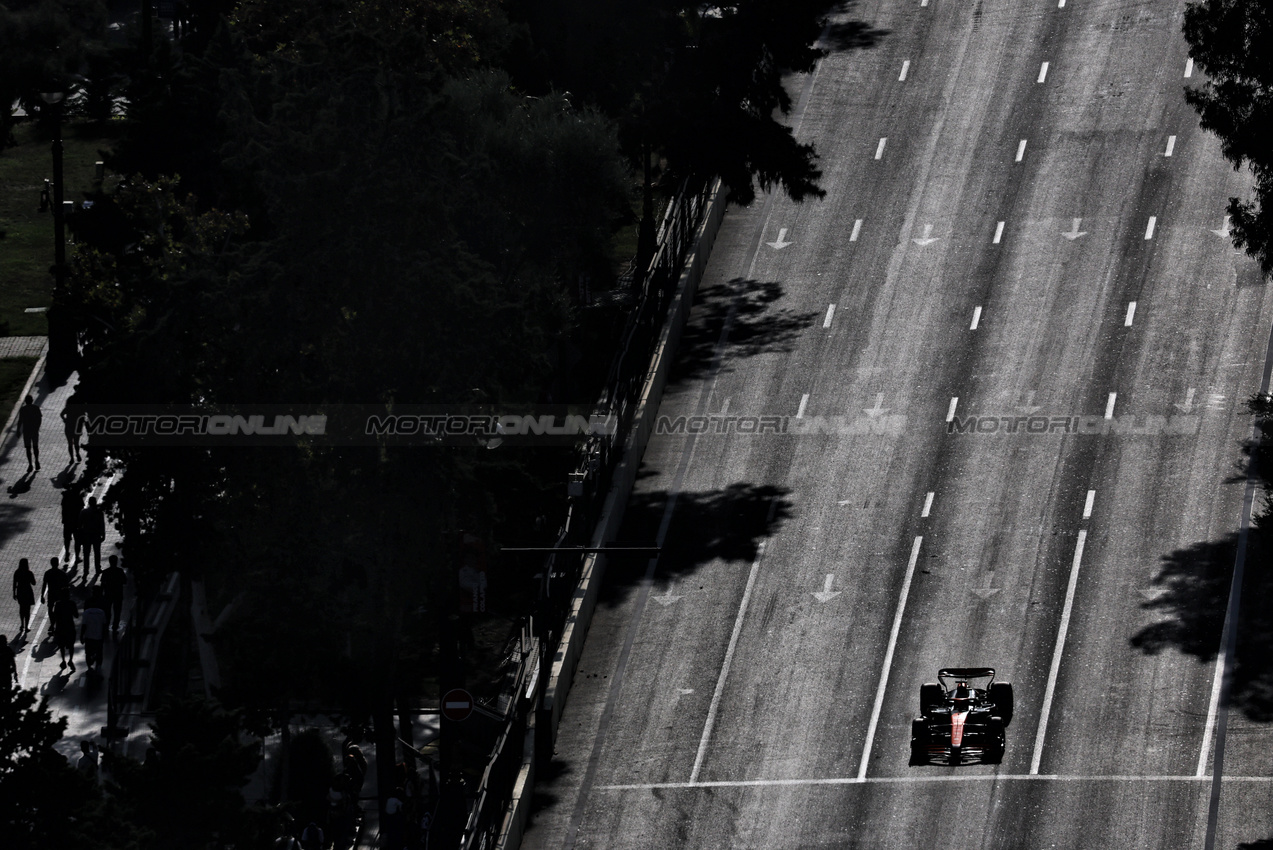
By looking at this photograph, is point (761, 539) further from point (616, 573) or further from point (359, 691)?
point (359, 691)

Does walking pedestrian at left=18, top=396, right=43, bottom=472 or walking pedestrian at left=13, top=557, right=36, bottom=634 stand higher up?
walking pedestrian at left=18, top=396, right=43, bottom=472

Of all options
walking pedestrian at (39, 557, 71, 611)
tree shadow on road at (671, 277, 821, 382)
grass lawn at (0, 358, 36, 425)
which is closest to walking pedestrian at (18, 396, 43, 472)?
grass lawn at (0, 358, 36, 425)

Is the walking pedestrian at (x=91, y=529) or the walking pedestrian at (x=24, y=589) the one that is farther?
the walking pedestrian at (x=91, y=529)

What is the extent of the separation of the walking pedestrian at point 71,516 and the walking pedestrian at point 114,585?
1509 millimetres

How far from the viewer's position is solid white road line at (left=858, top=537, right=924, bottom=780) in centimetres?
3562

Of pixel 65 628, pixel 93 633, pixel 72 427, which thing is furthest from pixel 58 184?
pixel 93 633

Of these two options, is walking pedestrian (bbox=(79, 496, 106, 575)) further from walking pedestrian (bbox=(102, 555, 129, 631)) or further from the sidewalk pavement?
walking pedestrian (bbox=(102, 555, 129, 631))

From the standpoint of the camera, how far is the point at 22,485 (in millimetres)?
45688

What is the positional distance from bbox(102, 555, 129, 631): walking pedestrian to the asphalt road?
28.5 feet

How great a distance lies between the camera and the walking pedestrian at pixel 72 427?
4104 centimetres

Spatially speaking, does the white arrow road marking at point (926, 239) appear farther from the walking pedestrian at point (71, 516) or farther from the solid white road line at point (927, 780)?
the walking pedestrian at point (71, 516)

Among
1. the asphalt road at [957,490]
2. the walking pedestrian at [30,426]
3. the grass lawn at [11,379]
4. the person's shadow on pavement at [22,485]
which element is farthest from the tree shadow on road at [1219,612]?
the grass lawn at [11,379]

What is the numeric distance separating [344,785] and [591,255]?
674 inches

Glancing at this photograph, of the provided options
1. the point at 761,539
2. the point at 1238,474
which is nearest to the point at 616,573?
the point at 761,539
